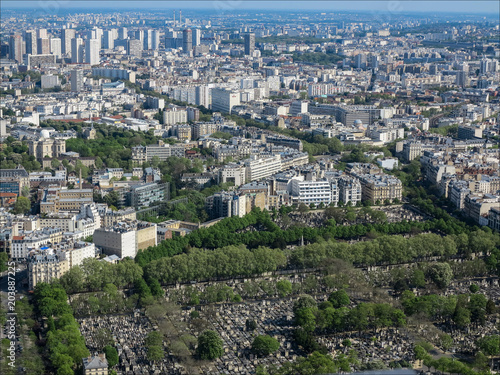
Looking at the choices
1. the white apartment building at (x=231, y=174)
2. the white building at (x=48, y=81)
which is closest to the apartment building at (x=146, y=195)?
the white apartment building at (x=231, y=174)

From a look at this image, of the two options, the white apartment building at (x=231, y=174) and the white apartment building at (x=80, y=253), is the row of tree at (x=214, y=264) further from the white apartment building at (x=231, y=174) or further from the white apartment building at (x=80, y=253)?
the white apartment building at (x=231, y=174)

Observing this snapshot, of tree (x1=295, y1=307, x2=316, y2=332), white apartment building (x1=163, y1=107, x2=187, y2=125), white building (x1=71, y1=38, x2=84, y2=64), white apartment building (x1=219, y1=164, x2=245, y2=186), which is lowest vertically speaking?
tree (x1=295, y1=307, x2=316, y2=332)

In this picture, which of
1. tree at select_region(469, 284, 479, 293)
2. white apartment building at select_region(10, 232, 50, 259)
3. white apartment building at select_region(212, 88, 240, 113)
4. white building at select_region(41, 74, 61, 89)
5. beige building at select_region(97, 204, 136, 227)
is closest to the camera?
tree at select_region(469, 284, 479, 293)

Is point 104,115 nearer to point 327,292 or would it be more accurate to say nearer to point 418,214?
point 418,214

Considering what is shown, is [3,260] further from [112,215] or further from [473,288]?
[473,288]

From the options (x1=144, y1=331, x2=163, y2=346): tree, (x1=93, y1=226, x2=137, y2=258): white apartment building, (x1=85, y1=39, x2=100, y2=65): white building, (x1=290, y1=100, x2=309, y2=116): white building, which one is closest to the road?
(x1=93, y1=226, x2=137, y2=258): white apartment building

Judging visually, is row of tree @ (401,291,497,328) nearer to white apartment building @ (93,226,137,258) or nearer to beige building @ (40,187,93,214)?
white apartment building @ (93,226,137,258)

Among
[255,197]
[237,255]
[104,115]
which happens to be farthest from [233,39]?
[237,255]
